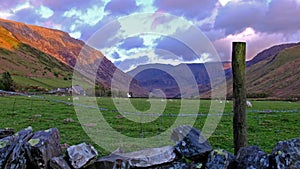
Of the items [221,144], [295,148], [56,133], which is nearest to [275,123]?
[221,144]

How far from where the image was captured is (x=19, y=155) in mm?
6934

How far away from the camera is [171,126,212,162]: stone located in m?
7.17

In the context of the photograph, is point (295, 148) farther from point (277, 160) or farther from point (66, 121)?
point (66, 121)

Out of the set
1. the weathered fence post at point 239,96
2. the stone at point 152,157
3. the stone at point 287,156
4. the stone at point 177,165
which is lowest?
the stone at point 177,165

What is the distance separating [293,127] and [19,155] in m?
15.6

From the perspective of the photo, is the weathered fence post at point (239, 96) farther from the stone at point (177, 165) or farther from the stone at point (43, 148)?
the stone at point (43, 148)

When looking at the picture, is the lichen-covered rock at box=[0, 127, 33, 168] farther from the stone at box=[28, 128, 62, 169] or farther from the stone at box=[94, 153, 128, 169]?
the stone at box=[94, 153, 128, 169]

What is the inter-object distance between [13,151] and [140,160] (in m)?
2.88

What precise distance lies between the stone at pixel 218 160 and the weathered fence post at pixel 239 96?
31.7 inches

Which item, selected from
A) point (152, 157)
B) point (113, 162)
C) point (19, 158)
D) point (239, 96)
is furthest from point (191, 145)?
point (19, 158)

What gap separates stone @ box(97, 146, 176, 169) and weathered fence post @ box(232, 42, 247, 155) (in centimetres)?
171

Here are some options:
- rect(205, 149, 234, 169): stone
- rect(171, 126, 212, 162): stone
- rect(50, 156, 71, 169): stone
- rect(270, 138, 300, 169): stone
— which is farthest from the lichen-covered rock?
rect(270, 138, 300, 169): stone

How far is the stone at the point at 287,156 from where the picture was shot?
6.17 metres

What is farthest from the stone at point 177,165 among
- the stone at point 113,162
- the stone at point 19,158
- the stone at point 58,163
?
the stone at point 19,158
